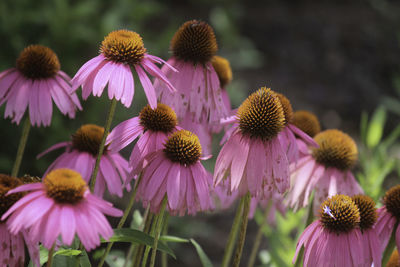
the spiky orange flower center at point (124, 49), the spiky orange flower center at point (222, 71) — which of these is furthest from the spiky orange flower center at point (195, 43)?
the spiky orange flower center at point (124, 49)

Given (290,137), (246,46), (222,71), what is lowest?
(290,137)

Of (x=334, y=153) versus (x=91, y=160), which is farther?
(x=334, y=153)

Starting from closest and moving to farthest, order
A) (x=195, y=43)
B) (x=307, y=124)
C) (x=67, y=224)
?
(x=67, y=224) → (x=195, y=43) → (x=307, y=124)

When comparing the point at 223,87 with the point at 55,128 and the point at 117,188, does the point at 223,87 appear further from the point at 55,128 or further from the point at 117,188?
the point at 55,128

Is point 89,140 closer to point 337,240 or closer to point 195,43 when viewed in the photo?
point 195,43

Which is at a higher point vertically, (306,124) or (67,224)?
(306,124)

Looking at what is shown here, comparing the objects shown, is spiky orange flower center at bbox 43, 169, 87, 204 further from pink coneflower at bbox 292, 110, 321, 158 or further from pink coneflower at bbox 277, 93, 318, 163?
pink coneflower at bbox 292, 110, 321, 158

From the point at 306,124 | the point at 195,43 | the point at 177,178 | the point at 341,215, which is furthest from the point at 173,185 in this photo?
the point at 306,124

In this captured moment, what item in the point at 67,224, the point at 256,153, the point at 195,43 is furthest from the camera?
the point at 195,43
